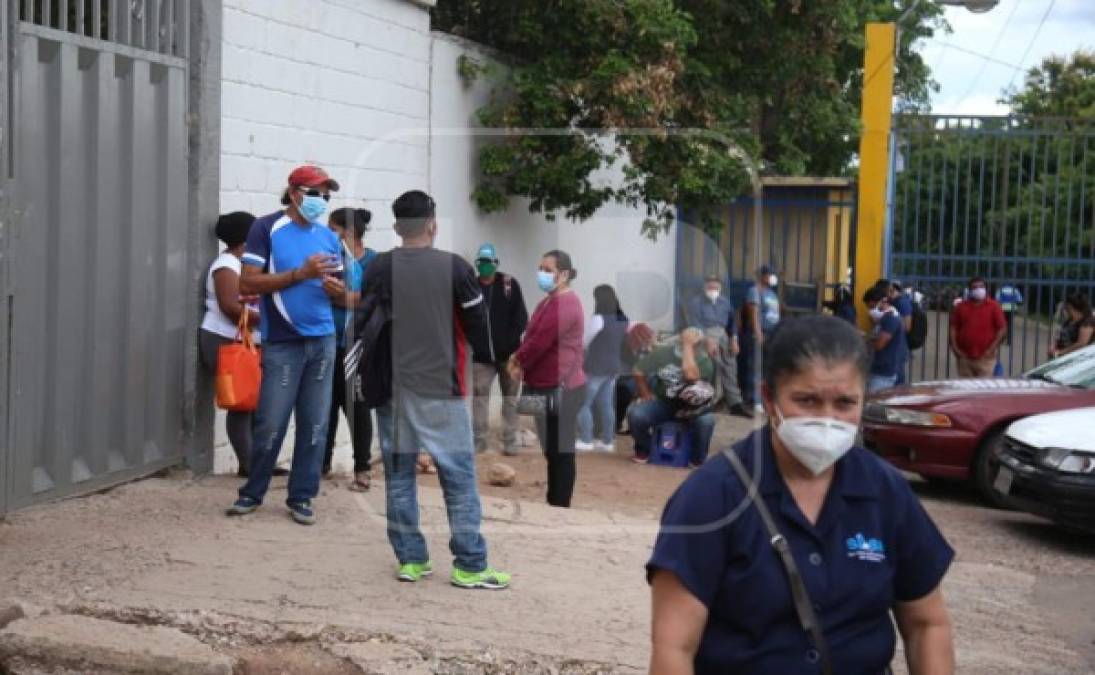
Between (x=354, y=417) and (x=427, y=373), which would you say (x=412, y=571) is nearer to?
(x=427, y=373)

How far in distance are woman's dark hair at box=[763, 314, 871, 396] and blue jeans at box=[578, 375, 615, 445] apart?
9.04 metres

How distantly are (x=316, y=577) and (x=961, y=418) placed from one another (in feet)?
20.6

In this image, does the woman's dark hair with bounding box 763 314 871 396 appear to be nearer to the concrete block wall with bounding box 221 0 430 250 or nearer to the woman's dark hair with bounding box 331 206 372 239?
the woman's dark hair with bounding box 331 206 372 239

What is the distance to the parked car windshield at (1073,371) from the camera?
1176cm

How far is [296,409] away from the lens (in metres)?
7.83

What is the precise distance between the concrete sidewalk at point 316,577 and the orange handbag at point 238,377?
0.55 m

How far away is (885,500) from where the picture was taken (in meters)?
3.33

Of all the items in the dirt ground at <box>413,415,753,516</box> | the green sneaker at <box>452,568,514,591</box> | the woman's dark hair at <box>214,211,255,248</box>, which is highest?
the woman's dark hair at <box>214,211,255,248</box>

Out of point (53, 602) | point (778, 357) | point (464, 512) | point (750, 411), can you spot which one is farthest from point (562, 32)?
point (778, 357)

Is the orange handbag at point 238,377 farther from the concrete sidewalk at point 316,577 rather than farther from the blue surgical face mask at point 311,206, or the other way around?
the blue surgical face mask at point 311,206

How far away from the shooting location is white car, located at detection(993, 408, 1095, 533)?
9.39 meters

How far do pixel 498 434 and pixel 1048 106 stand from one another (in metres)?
37.5

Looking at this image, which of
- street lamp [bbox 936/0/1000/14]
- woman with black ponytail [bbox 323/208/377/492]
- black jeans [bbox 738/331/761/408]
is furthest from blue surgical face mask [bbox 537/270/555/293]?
street lamp [bbox 936/0/1000/14]

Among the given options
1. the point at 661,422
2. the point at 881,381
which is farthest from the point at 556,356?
the point at 881,381
